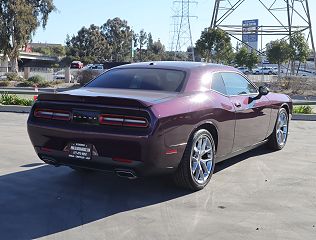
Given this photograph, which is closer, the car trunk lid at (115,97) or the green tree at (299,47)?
the car trunk lid at (115,97)

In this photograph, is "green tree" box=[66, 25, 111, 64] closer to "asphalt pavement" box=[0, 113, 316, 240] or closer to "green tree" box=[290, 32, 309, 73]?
"green tree" box=[290, 32, 309, 73]

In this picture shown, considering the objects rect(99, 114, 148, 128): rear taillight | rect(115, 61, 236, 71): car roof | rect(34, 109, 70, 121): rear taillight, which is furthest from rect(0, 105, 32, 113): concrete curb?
rect(99, 114, 148, 128): rear taillight

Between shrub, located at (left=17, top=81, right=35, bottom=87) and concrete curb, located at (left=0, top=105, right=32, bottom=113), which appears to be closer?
concrete curb, located at (left=0, top=105, right=32, bottom=113)

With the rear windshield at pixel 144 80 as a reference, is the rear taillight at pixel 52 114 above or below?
below

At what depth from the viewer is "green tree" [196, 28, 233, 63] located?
4312cm

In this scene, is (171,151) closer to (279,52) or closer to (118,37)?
(279,52)

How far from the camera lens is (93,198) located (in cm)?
534

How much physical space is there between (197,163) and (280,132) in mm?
3178

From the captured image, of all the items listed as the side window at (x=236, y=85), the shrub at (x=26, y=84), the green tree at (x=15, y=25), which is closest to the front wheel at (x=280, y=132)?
the side window at (x=236, y=85)

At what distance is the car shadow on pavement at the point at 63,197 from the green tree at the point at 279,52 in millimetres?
38670

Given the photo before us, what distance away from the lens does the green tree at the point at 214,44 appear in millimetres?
43125

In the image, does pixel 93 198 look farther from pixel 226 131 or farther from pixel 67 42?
pixel 67 42

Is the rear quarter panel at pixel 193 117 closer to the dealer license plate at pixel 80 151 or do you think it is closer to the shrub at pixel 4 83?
the dealer license plate at pixel 80 151

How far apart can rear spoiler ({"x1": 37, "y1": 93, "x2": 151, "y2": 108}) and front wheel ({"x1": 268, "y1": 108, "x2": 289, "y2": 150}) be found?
3.74 m
